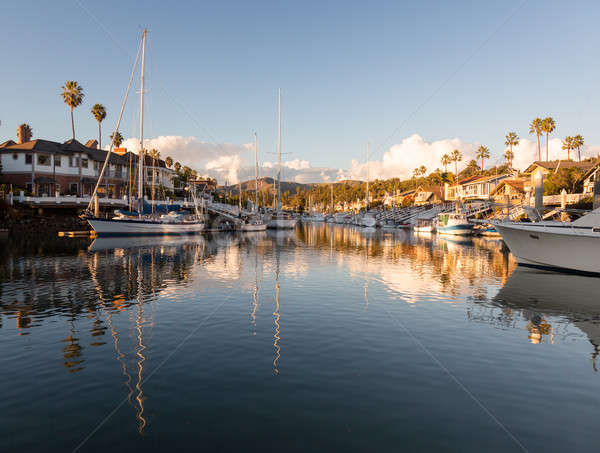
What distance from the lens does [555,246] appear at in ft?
76.7

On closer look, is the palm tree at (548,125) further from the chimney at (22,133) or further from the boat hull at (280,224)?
the chimney at (22,133)

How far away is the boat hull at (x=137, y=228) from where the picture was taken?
4970 cm

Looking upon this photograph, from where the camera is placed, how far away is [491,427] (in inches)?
245

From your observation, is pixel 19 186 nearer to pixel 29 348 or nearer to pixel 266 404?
pixel 29 348

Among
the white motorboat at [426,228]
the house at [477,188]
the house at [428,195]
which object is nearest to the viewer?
the white motorboat at [426,228]

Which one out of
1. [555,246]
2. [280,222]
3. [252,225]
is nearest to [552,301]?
[555,246]

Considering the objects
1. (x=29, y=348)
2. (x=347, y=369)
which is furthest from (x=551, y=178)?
(x=29, y=348)

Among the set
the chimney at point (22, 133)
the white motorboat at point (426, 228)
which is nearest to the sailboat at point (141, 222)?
the chimney at point (22, 133)

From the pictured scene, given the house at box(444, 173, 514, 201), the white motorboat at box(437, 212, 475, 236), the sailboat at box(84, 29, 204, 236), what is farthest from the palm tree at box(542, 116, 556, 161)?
the sailboat at box(84, 29, 204, 236)

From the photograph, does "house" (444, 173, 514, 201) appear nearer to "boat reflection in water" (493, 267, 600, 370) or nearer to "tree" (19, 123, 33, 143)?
"boat reflection in water" (493, 267, 600, 370)

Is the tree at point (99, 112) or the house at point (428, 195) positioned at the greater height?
the tree at point (99, 112)

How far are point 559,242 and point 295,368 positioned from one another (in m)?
21.2

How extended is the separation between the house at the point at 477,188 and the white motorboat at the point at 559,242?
2376 inches

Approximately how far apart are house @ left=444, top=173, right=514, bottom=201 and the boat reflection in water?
65021mm
